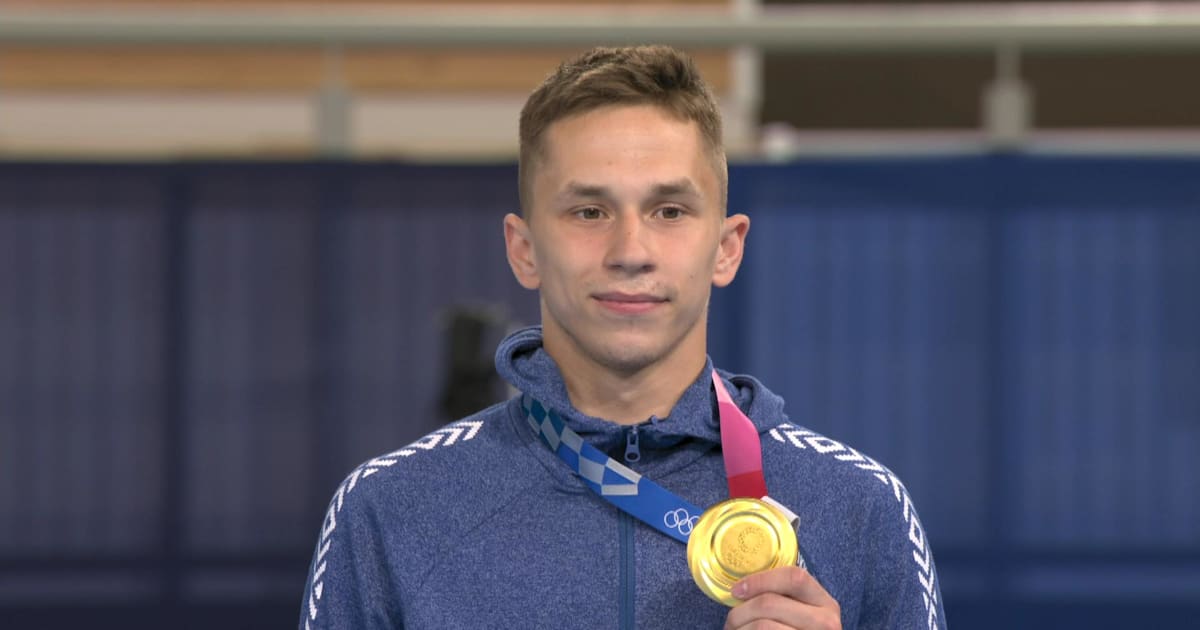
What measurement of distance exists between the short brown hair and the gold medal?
463mm

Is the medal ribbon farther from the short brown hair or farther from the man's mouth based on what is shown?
the short brown hair

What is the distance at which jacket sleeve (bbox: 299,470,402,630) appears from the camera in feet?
6.26

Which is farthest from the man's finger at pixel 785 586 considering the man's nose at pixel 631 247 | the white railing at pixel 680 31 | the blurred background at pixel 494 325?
the white railing at pixel 680 31

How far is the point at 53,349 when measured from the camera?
4309mm

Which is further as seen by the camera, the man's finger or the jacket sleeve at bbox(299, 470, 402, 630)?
the jacket sleeve at bbox(299, 470, 402, 630)

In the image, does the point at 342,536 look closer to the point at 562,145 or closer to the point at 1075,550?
the point at 562,145

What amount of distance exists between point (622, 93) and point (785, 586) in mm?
683

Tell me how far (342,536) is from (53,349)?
2.70m

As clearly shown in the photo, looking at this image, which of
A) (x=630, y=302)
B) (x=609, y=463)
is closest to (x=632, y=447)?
(x=609, y=463)

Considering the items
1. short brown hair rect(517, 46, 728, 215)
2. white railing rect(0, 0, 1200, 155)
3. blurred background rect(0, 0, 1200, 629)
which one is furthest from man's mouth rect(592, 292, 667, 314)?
white railing rect(0, 0, 1200, 155)

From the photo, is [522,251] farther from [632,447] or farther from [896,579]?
[896,579]

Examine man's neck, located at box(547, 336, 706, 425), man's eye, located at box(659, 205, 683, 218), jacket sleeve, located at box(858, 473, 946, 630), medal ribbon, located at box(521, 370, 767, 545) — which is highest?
man's eye, located at box(659, 205, 683, 218)

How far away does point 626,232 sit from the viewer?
1.84 m

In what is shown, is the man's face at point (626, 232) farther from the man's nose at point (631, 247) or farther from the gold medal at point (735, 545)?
the gold medal at point (735, 545)
